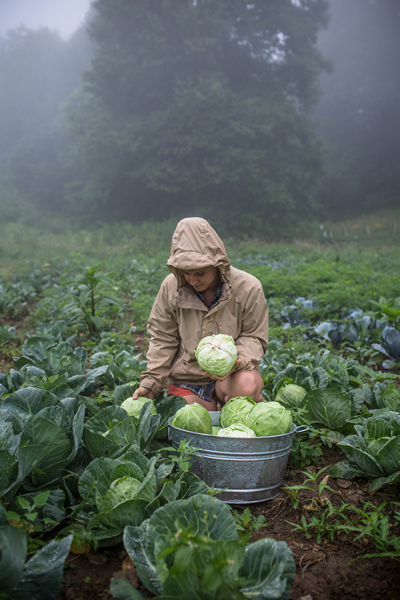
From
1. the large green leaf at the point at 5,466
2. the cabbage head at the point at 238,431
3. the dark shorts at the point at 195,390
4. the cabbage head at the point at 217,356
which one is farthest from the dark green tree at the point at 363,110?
the large green leaf at the point at 5,466

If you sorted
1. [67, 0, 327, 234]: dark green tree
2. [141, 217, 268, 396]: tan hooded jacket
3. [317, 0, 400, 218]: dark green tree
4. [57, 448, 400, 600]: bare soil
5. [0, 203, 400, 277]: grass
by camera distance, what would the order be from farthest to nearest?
[317, 0, 400, 218]: dark green tree → [67, 0, 327, 234]: dark green tree → [0, 203, 400, 277]: grass → [141, 217, 268, 396]: tan hooded jacket → [57, 448, 400, 600]: bare soil

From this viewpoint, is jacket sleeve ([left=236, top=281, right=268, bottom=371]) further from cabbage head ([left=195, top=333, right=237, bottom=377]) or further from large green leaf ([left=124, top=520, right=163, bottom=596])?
large green leaf ([left=124, top=520, right=163, bottom=596])

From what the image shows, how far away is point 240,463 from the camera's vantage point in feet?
6.75

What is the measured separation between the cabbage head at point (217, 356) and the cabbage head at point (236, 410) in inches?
7.6

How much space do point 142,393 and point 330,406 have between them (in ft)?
4.17

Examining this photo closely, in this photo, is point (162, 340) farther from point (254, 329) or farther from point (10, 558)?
point (10, 558)

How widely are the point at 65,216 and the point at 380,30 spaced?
36.4 meters

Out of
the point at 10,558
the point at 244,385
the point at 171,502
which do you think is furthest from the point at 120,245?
the point at 10,558

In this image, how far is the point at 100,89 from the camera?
90.4 feet

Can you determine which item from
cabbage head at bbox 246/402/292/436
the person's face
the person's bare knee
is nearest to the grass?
the person's face

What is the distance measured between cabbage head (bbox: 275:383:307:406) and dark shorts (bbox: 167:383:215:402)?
519 millimetres

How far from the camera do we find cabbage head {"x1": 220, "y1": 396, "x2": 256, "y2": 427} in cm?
242

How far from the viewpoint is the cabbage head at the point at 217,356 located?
97.9 inches

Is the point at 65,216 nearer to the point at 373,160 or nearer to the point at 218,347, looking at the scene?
the point at 373,160
